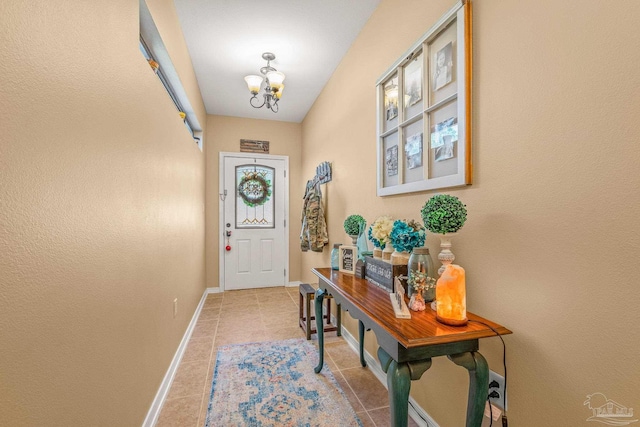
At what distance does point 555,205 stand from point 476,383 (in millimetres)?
691

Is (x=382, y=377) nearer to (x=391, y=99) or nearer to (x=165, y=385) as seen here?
(x=165, y=385)

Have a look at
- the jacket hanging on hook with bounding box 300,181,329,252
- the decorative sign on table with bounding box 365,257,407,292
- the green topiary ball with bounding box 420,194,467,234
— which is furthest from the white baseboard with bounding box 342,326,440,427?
the green topiary ball with bounding box 420,194,467,234

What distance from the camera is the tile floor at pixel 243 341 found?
1.65 meters

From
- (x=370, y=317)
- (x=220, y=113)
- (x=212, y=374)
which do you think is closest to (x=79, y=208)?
(x=370, y=317)

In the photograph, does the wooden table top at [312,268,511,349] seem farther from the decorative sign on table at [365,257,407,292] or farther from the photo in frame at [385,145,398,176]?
the photo in frame at [385,145,398,176]

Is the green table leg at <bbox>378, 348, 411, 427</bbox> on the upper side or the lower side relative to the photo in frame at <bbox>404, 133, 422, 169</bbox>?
lower

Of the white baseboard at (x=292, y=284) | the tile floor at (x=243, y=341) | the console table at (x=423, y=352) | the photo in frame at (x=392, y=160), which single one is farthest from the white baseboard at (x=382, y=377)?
the white baseboard at (x=292, y=284)

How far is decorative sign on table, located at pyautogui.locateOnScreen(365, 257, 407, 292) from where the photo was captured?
143 centimetres

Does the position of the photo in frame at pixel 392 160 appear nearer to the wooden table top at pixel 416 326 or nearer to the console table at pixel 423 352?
the wooden table top at pixel 416 326

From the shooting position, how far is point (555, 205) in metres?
0.90

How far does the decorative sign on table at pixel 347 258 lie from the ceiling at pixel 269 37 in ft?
6.05

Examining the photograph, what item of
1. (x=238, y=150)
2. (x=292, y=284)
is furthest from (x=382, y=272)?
(x=238, y=150)

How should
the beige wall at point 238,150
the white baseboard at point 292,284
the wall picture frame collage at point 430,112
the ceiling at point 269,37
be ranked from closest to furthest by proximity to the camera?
the wall picture frame collage at point 430,112 → the ceiling at point 269,37 → the beige wall at point 238,150 → the white baseboard at point 292,284

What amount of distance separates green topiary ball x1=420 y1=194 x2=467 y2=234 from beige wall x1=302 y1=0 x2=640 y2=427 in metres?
0.14
